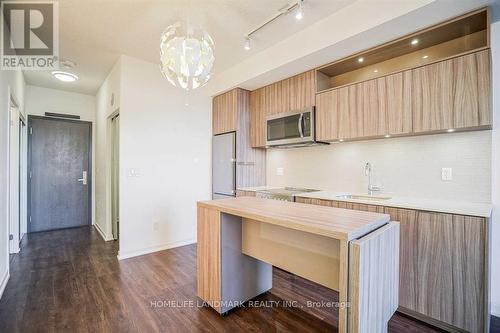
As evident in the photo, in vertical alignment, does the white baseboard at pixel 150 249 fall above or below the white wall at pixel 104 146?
below

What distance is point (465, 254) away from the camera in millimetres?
1727

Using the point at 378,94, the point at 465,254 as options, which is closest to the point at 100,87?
the point at 378,94

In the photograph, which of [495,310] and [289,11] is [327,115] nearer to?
[289,11]

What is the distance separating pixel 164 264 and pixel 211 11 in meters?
2.99

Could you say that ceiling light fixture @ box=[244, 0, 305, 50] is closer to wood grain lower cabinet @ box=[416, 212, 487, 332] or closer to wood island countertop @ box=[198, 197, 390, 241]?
wood island countertop @ box=[198, 197, 390, 241]

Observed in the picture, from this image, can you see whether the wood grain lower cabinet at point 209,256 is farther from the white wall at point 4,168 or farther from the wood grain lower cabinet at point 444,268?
the white wall at point 4,168

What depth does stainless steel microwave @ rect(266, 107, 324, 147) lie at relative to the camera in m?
3.04

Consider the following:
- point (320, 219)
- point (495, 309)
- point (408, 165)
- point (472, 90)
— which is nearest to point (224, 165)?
point (408, 165)

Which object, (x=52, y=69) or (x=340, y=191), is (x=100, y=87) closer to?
(x=52, y=69)

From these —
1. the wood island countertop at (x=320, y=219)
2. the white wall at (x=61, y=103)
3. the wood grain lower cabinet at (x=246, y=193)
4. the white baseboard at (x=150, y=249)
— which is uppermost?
the white wall at (x=61, y=103)

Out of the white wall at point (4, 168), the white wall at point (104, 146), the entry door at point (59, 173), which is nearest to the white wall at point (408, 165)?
the white wall at point (104, 146)

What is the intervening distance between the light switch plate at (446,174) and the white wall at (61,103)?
5972mm

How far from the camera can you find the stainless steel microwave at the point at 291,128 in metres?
3.04

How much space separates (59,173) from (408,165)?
5.97 meters
